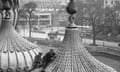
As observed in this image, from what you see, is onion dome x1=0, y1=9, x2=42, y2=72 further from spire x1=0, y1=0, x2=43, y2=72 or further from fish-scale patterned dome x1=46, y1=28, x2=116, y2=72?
fish-scale patterned dome x1=46, y1=28, x2=116, y2=72

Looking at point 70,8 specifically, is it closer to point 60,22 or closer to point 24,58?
point 24,58

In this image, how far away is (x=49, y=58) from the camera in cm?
Answer: 473

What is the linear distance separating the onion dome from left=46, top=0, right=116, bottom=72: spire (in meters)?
1.36

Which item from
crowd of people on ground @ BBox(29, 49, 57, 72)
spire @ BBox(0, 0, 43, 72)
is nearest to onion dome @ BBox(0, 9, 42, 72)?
spire @ BBox(0, 0, 43, 72)

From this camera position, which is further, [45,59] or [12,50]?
[12,50]

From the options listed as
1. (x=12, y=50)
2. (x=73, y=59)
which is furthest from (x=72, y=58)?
(x=12, y=50)

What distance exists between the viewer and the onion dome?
5812 millimetres

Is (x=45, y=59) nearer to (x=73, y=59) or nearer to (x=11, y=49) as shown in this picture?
(x=73, y=59)

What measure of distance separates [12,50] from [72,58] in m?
1.97

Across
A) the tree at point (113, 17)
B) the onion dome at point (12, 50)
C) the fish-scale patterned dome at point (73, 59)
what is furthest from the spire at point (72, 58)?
the tree at point (113, 17)

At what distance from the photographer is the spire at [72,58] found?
15.3 feet

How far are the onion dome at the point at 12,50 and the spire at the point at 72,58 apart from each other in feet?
4.48

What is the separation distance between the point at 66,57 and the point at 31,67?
1.44m

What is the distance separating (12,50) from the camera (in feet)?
19.7
